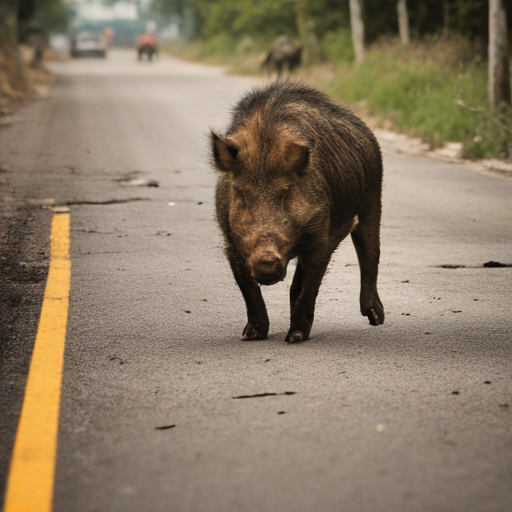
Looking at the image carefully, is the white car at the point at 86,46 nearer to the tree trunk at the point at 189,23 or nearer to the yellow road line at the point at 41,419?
the tree trunk at the point at 189,23

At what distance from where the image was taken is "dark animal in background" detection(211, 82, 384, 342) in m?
4.34

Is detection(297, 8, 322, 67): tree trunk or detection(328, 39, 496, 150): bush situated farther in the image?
detection(297, 8, 322, 67): tree trunk

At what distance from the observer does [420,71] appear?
60.8ft

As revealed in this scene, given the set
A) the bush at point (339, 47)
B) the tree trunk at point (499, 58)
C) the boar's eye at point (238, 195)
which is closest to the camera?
the boar's eye at point (238, 195)

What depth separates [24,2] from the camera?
36.6 m

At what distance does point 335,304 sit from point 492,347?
4.30 ft

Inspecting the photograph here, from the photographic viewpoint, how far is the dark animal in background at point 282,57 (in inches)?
1350

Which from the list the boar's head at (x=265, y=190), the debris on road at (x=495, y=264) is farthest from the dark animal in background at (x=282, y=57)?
the boar's head at (x=265, y=190)

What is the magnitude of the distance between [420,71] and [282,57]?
16.3 meters

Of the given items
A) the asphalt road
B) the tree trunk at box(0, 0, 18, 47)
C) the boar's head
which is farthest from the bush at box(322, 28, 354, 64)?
the boar's head

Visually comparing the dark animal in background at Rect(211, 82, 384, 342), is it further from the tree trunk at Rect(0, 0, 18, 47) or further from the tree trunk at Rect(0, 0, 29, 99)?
the tree trunk at Rect(0, 0, 18, 47)

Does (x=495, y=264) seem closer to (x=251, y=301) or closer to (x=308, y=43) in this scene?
(x=251, y=301)

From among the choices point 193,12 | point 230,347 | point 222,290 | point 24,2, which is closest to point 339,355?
point 230,347

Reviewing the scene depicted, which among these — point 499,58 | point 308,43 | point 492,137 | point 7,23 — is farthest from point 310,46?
point 492,137
